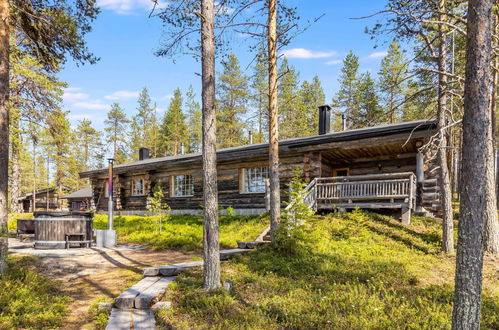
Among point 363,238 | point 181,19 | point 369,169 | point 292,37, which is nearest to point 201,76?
point 181,19

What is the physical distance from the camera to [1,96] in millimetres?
6363

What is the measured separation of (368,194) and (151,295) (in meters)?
9.09

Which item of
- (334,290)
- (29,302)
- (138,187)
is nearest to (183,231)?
(29,302)

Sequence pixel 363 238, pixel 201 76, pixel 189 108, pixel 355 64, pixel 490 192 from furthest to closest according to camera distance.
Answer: pixel 189 108
pixel 355 64
pixel 363 238
pixel 490 192
pixel 201 76

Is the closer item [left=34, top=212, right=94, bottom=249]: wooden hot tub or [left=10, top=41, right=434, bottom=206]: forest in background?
[left=34, top=212, right=94, bottom=249]: wooden hot tub

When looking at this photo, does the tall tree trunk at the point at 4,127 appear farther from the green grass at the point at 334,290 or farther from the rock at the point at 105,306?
the green grass at the point at 334,290

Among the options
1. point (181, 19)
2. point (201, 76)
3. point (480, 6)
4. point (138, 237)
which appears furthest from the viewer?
point (138, 237)

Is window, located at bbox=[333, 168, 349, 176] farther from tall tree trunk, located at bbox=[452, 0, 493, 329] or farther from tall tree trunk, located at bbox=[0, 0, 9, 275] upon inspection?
tall tree trunk, located at bbox=[0, 0, 9, 275]

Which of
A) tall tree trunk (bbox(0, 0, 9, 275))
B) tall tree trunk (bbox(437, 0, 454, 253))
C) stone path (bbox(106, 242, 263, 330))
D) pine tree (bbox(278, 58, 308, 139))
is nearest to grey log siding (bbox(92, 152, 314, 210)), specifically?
stone path (bbox(106, 242, 263, 330))

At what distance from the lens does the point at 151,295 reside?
5.15m

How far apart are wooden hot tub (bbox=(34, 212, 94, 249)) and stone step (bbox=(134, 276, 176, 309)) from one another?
5.89 meters

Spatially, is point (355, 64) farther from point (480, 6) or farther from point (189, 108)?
point (480, 6)

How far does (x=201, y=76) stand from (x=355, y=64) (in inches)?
1247

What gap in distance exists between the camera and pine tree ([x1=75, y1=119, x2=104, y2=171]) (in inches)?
1871
